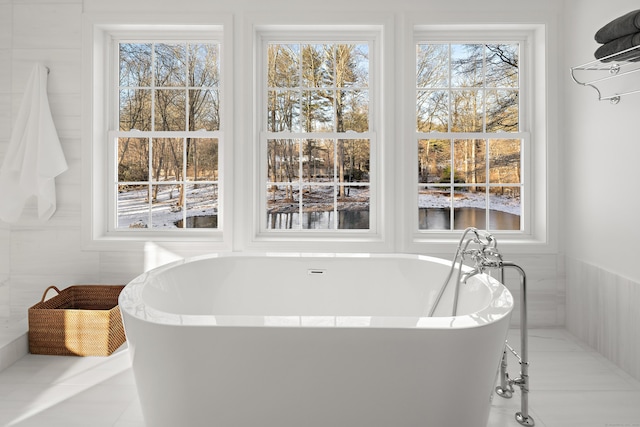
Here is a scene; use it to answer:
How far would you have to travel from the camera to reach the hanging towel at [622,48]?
195 centimetres

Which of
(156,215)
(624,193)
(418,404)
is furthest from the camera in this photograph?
(156,215)

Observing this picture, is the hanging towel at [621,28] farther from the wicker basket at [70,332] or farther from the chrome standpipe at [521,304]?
the wicker basket at [70,332]

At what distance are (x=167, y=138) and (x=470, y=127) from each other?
2.27m

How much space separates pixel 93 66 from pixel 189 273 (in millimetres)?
1691

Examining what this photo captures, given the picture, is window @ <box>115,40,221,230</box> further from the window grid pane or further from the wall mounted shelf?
the wall mounted shelf

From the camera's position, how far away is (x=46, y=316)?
2.48 meters

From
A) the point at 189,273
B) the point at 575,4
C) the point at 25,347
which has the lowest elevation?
the point at 25,347

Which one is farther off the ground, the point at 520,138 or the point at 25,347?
the point at 520,138

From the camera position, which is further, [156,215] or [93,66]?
[156,215]

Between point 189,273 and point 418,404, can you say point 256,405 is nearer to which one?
point 418,404

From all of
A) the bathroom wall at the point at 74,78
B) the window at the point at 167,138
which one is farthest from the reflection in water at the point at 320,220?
the bathroom wall at the point at 74,78

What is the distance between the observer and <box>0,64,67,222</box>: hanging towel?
9.17 ft

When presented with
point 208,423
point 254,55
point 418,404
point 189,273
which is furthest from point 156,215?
point 418,404

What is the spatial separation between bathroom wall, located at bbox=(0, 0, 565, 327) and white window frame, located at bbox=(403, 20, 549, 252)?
8 cm
